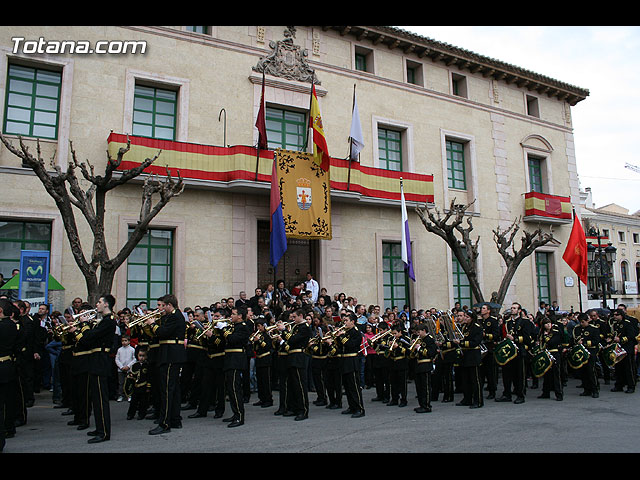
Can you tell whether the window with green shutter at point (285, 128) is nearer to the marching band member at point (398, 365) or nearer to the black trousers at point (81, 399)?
the marching band member at point (398, 365)

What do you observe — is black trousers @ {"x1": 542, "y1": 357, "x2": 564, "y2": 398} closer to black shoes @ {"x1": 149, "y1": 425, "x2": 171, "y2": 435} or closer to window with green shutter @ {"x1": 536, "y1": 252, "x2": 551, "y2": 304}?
black shoes @ {"x1": 149, "y1": 425, "x2": 171, "y2": 435}

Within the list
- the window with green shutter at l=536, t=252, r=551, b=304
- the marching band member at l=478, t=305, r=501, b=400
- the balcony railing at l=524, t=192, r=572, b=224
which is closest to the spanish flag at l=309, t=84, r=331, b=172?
the marching band member at l=478, t=305, r=501, b=400

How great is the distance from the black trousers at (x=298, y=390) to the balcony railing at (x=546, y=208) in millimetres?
17399

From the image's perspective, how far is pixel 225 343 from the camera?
29.4 ft

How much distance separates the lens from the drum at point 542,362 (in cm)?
1077

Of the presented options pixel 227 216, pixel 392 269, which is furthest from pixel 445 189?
pixel 227 216

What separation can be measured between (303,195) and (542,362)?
29.6ft

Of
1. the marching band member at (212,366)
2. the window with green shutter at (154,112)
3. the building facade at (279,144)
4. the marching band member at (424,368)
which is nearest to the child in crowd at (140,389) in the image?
the marching band member at (212,366)

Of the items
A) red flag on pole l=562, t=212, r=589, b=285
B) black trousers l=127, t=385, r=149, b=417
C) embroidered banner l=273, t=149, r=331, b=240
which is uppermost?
embroidered banner l=273, t=149, r=331, b=240

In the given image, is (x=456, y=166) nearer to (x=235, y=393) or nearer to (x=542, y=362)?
(x=542, y=362)

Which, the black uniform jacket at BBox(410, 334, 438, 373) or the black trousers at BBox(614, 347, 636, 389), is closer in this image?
the black uniform jacket at BBox(410, 334, 438, 373)

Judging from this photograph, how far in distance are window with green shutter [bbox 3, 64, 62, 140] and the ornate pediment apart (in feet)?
21.4

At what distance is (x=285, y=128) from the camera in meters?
18.8

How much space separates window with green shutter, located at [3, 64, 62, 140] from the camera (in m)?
14.6
